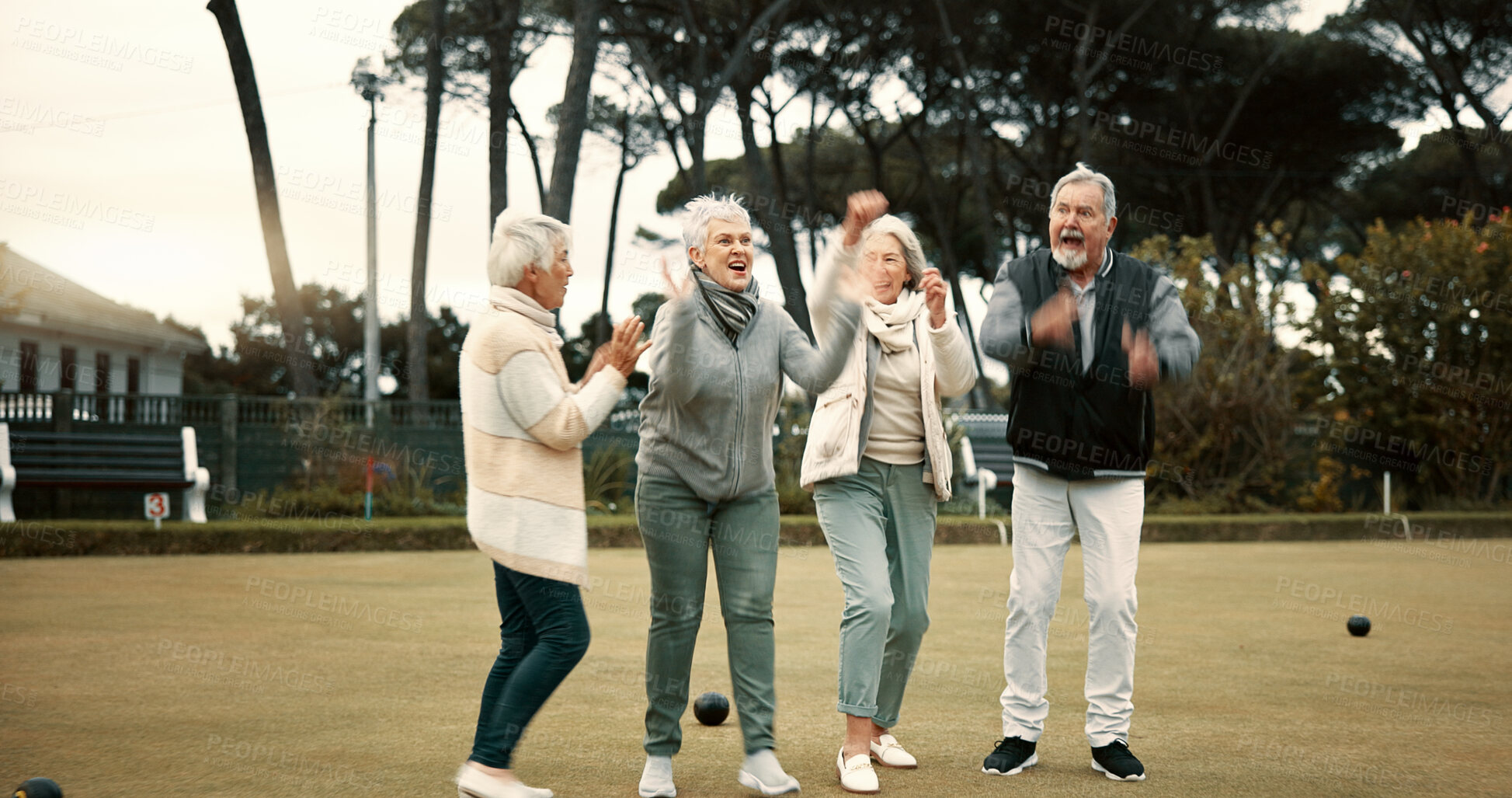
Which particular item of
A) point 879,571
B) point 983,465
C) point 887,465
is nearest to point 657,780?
point 879,571

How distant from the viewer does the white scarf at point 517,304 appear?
135 inches

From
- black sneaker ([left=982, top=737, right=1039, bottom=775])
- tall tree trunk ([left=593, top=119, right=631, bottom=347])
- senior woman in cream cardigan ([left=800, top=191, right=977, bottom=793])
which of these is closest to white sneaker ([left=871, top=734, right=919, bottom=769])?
senior woman in cream cardigan ([left=800, top=191, right=977, bottom=793])

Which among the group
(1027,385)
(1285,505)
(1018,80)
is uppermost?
(1018,80)

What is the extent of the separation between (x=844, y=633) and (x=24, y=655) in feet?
13.2

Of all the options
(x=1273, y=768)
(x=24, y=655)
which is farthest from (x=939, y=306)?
(x=24, y=655)

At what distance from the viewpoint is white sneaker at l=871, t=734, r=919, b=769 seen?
4.00 m

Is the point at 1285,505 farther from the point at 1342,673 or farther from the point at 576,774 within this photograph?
the point at 576,774

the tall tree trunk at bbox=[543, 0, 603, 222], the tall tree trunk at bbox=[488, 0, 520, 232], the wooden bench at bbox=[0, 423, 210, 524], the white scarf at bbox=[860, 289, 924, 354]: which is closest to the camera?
the white scarf at bbox=[860, 289, 924, 354]

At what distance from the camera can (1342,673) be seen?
5816 mm

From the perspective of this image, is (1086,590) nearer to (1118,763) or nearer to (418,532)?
(1118,763)

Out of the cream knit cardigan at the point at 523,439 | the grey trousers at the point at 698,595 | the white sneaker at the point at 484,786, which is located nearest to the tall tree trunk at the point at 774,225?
the grey trousers at the point at 698,595

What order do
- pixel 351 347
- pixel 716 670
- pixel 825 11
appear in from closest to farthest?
pixel 716 670 < pixel 825 11 < pixel 351 347

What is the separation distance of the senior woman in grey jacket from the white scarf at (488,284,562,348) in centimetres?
34

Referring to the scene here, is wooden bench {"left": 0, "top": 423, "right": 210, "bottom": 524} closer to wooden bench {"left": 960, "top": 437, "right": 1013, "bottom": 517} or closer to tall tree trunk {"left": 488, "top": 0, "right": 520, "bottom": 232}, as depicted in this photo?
tall tree trunk {"left": 488, "top": 0, "right": 520, "bottom": 232}
